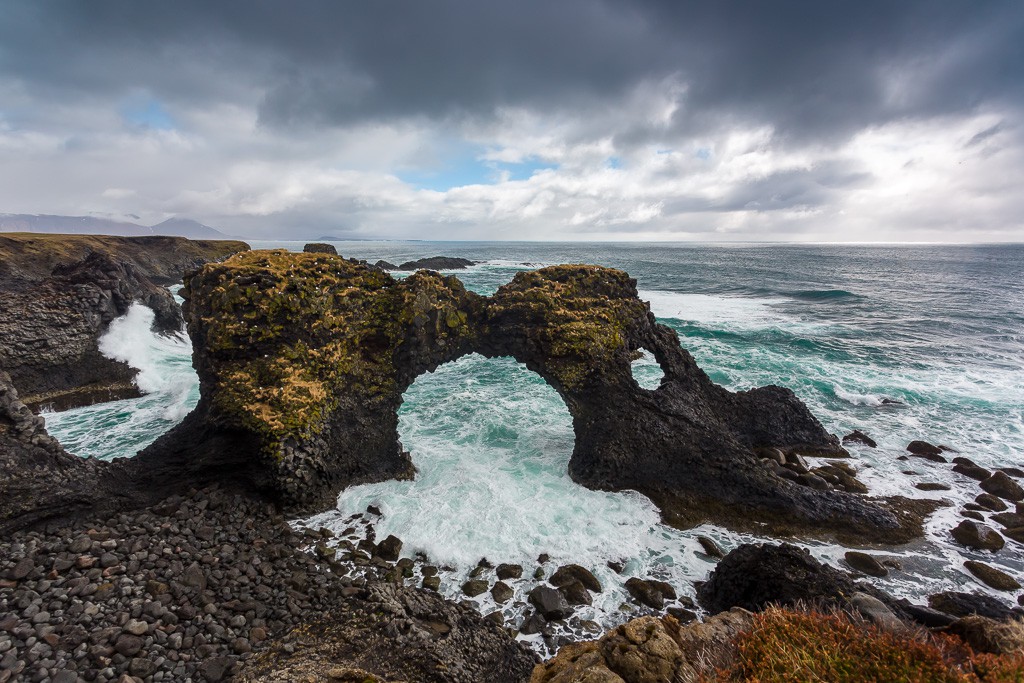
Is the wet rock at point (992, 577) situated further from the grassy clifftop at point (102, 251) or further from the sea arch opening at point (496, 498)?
the grassy clifftop at point (102, 251)

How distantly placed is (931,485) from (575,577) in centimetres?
1556

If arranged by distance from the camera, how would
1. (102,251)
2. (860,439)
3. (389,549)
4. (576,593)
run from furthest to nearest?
→ (102,251) < (860,439) < (389,549) < (576,593)

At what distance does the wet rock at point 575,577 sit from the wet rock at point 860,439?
16618mm

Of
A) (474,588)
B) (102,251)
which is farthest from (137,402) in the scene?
(474,588)

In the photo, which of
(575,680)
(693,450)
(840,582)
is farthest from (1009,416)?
(575,680)

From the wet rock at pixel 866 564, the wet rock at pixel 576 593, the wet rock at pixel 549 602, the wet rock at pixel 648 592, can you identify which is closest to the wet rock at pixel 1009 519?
the wet rock at pixel 866 564

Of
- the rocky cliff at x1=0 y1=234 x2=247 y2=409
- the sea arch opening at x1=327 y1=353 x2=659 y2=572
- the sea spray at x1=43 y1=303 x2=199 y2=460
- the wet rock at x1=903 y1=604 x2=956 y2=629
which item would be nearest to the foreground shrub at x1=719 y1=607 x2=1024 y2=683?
the wet rock at x1=903 y1=604 x2=956 y2=629

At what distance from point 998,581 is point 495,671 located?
1461cm

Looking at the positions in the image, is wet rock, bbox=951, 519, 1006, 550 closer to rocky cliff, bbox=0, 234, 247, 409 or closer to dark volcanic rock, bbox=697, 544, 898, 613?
dark volcanic rock, bbox=697, 544, 898, 613

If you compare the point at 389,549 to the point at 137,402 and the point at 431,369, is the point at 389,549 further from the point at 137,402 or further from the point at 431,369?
the point at 137,402

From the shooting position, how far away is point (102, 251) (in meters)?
34.9

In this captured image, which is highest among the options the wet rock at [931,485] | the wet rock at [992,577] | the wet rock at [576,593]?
the wet rock at [931,485]

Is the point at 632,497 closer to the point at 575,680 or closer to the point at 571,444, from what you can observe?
the point at 571,444

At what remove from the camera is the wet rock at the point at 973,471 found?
1695 cm
